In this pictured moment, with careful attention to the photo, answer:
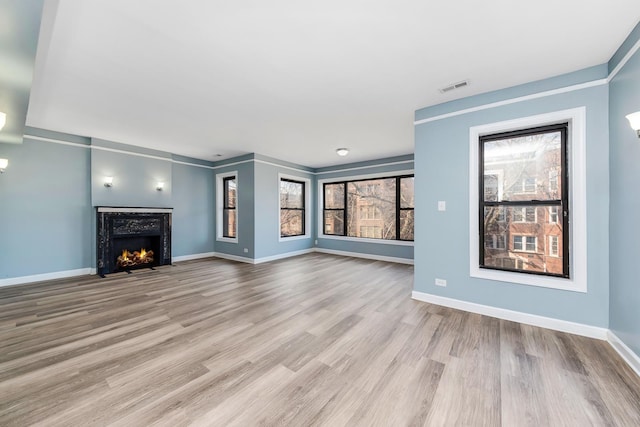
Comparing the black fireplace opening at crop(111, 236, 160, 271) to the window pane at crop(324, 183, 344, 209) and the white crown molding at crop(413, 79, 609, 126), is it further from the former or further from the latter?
the white crown molding at crop(413, 79, 609, 126)

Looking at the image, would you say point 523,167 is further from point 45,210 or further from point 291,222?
point 45,210

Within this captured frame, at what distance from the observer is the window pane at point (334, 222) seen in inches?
291

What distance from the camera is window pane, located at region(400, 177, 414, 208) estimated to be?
20.3ft

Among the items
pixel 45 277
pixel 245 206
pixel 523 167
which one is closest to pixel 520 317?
pixel 523 167

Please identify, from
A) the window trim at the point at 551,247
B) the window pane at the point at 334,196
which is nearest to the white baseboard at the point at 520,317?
the window trim at the point at 551,247

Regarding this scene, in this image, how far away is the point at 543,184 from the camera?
280cm

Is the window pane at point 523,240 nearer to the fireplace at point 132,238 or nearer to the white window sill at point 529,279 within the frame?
the white window sill at point 529,279

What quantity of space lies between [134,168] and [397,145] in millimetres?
5892

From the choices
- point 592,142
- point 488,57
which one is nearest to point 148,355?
point 488,57

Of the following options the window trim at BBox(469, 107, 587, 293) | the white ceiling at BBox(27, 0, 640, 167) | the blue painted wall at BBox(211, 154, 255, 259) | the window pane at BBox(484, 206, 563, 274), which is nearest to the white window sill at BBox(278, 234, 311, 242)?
the blue painted wall at BBox(211, 154, 255, 259)

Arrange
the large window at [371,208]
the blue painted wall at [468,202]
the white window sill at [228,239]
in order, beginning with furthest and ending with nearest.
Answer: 1. the white window sill at [228,239]
2. the large window at [371,208]
3. the blue painted wall at [468,202]

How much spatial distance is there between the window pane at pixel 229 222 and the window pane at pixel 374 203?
332cm

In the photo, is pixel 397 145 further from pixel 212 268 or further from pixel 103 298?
pixel 103 298

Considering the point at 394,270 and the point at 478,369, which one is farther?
the point at 394,270
